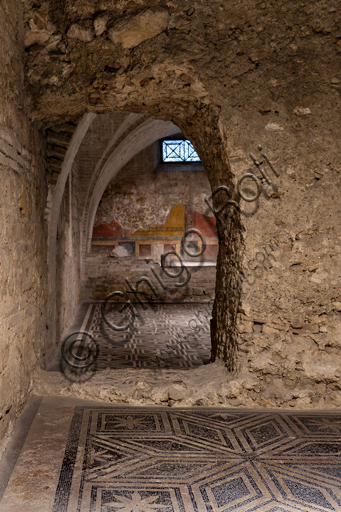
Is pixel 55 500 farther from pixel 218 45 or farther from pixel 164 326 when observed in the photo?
pixel 164 326

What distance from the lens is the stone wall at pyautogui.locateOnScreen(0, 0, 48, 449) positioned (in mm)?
2543

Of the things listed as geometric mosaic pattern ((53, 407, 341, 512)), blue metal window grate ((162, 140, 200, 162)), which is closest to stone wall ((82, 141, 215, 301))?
blue metal window grate ((162, 140, 200, 162))

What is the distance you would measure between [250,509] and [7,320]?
1.71 metres

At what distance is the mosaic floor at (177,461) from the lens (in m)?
1.92

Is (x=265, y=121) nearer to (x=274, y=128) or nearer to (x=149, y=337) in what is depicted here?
(x=274, y=128)

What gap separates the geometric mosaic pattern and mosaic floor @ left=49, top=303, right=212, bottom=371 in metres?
1.75

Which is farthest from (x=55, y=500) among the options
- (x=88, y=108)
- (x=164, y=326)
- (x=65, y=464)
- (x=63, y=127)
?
(x=164, y=326)

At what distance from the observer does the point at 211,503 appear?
75.2 inches

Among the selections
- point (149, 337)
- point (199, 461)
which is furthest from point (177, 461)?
point (149, 337)

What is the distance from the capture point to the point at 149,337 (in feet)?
20.5

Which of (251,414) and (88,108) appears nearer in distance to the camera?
(251,414)

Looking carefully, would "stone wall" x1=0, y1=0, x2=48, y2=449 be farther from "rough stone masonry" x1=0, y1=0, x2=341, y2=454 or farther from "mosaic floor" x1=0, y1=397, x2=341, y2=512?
"mosaic floor" x1=0, y1=397, x2=341, y2=512

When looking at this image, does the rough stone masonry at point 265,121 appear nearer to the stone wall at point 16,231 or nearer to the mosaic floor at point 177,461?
the stone wall at point 16,231

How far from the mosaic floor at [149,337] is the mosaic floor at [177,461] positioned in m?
1.69
